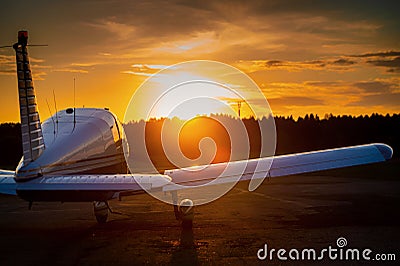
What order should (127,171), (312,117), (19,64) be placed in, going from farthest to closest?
(312,117), (127,171), (19,64)

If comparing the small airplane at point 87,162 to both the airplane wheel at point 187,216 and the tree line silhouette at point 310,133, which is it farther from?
the tree line silhouette at point 310,133

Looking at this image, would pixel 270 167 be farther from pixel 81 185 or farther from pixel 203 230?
pixel 81 185

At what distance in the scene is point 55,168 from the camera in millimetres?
12609

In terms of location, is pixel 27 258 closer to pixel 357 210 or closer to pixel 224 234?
pixel 224 234

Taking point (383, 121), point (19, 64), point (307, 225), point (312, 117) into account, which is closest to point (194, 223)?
point (307, 225)

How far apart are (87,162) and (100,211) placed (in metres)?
1.87

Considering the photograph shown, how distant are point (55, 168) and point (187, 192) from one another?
1190 centimetres

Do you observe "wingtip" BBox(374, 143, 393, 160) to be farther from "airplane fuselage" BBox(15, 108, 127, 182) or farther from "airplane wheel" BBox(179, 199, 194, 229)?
"airplane fuselage" BBox(15, 108, 127, 182)

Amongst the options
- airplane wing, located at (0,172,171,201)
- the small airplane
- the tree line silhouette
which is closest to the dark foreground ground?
the small airplane

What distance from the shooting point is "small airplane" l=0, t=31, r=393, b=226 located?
1176 centimetres

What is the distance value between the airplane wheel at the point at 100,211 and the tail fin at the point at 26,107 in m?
2.91

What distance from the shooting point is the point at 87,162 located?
1401 centimetres
